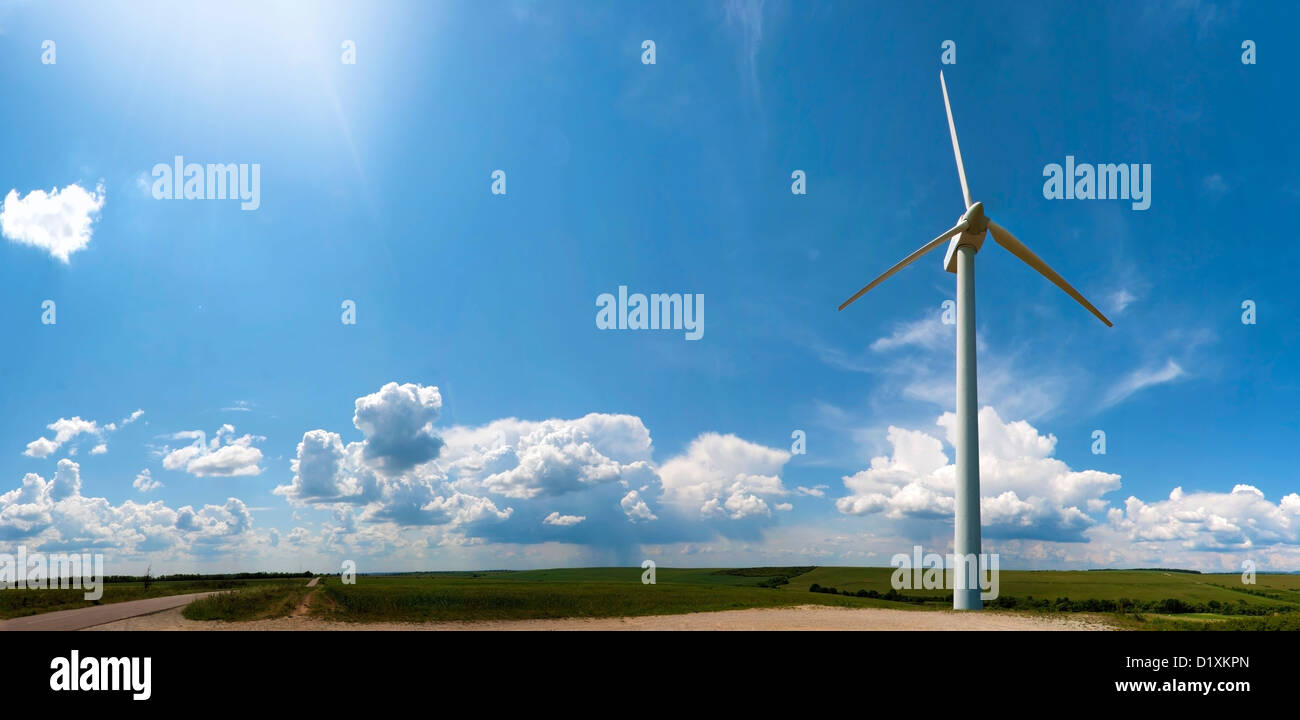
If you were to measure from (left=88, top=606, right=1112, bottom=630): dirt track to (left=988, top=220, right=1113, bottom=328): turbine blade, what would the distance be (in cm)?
2380

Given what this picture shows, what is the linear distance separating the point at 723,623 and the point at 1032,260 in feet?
118

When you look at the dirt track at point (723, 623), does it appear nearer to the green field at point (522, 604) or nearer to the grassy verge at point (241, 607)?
the grassy verge at point (241, 607)

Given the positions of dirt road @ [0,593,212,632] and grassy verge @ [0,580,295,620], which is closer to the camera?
dirt road @ [0,593,212,632]

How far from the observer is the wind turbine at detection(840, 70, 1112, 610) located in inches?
1439

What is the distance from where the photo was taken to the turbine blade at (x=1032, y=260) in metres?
44.1

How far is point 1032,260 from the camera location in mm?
44656

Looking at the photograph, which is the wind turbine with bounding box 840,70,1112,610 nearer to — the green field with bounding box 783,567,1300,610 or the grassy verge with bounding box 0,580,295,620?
the green field with bounding box 783,567,1300,610

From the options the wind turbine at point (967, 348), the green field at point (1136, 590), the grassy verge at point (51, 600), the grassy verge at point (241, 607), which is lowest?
the green field at point (1136, 590)

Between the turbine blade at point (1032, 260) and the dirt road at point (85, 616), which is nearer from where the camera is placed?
the dirt road at point (85, 616)

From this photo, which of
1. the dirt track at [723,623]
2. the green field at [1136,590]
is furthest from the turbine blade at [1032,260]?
the green field at [1136,590]

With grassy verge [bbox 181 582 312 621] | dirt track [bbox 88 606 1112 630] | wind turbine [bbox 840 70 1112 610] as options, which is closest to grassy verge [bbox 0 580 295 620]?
grassy verge [bbox 181 582 312 621]
